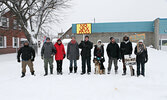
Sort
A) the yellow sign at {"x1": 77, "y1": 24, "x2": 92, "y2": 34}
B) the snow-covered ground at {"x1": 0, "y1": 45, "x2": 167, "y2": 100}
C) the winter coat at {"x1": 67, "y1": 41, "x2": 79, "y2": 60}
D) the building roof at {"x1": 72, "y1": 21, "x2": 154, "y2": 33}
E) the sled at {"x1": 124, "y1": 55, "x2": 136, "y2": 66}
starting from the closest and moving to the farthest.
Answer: the snow-covered ground at {"x1": 0, "y1": 45, "x2": 167, "y2": 100} → the sled at {"x1": 124, "y1": 55, "x2": 136, "y2": 66} → the winter coat at {"x1": 67, "y1": 41, "x2": 79, "y2": 60} → the yellow sign at {"x1": 77, "y1": 24, "x2": 92, "y2": 34} → the building roof at {"x1": 72, "y1": 21, "x2": 154, "y2": 33}

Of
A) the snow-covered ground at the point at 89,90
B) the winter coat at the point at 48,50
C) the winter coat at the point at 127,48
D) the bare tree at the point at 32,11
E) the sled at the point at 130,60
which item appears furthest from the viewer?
the bare tree at the point at 32,11

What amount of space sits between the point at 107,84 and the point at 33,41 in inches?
501

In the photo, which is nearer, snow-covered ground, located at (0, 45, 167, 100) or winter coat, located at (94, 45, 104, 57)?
snow-covered ground, located at (0, 45, 167, 100)

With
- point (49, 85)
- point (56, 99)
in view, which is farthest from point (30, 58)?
point (56, 99)

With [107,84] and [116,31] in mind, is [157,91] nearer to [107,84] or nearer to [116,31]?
[107,84]

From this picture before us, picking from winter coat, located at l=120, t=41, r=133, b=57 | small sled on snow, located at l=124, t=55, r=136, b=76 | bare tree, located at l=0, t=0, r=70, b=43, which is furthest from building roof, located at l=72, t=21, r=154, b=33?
small sled on snow, located at l=124, t=55, r=136, b=76

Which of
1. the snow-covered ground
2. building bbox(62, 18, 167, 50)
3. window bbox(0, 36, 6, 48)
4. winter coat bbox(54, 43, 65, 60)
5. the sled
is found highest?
building bbox(62, 18, 167, 50)

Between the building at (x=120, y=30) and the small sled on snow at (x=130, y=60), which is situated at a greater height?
the building at (x=120, y=30)

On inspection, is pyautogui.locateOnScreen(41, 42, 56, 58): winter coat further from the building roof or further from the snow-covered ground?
the building roof

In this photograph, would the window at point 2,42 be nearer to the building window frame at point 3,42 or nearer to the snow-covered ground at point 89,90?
the building window frame at point 3,42

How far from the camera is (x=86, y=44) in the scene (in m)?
6.18

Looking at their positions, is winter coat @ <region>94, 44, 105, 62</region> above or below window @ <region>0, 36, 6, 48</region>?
below

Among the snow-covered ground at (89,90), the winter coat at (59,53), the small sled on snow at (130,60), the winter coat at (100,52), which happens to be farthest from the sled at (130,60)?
the winter coat at (59,53)

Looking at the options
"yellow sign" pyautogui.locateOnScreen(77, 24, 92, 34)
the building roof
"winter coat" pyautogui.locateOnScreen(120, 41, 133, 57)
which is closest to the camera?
"winter coat" pyautogui.locateOnScreen(120, 41, 133, 57)
